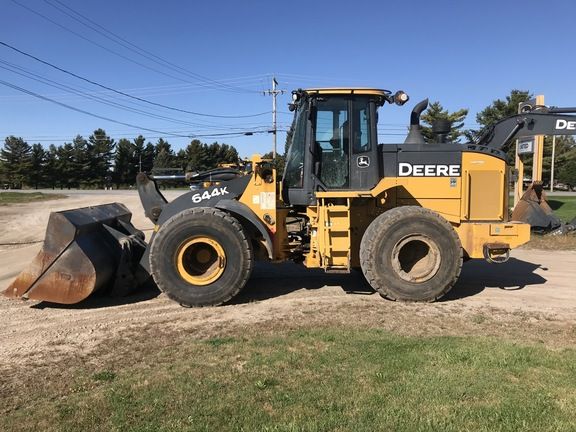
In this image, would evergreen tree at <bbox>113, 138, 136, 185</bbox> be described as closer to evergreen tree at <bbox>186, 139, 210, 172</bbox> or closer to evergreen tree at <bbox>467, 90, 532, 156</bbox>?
evergreen tree at <bbox>186, 139, 210, 172</bbox>

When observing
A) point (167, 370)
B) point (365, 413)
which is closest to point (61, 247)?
point (167, 370)

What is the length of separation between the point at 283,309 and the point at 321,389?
2730 mm

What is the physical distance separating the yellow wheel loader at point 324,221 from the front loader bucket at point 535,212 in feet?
15.3

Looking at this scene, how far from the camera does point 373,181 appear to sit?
7438 millimetres

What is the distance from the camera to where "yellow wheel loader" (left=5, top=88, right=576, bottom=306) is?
6836 millimetres

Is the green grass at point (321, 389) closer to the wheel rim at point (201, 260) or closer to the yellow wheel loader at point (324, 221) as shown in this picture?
the wheel rim at point (201, 260)

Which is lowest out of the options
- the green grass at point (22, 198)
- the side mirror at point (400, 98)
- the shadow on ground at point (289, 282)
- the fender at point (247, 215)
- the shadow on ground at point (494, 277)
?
the shadow on ground at point (494, 277)

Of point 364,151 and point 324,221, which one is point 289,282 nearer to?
point 324,221

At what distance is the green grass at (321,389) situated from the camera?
11.5ft

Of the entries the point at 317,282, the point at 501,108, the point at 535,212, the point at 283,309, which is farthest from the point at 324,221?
the point at 501,108

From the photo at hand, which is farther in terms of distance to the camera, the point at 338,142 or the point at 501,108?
the point at 501,108

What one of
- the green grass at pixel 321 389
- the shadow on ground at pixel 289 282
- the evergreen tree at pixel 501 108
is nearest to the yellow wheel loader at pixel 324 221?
the shadow on ground at pixel 289 282

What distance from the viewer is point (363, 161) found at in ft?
24.4

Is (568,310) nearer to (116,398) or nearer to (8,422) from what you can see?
(116,398)
